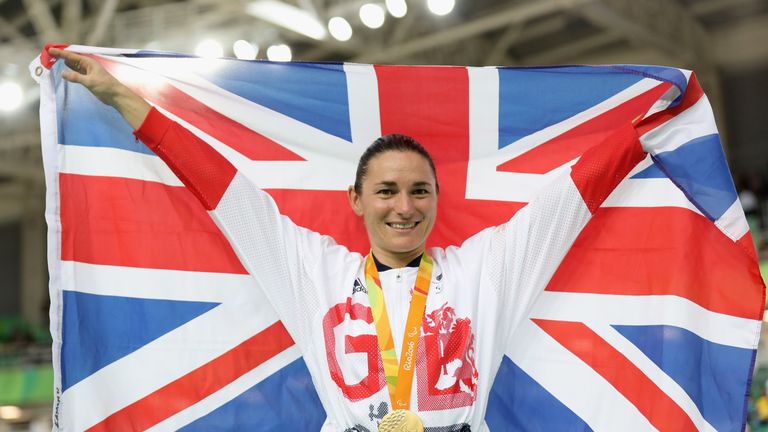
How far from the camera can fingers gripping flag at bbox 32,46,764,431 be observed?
250 cm

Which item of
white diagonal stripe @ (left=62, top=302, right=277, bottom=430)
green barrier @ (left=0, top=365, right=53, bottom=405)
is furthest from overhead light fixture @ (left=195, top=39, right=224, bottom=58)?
white diagonal stripe @ (left=62, top=302, right=277, bottom=430)

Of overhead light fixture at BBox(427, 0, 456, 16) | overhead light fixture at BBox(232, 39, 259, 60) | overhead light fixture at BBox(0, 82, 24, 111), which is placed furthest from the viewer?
overhead light fixture at BBox(232, 39, 259, 60)

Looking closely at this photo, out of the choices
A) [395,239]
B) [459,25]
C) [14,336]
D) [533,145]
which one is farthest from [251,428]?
[14,336]

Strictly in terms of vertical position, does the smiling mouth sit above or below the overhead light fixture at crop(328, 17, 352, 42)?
below

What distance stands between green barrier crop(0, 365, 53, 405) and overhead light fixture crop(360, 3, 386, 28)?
588cm

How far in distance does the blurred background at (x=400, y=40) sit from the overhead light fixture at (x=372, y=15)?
0.01m

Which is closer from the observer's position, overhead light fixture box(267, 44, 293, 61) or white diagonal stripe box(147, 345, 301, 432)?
white diagonal stripe box(147, 345, 301, 432)

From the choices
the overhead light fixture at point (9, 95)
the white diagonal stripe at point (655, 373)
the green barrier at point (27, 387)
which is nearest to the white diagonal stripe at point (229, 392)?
the white diagonal stripe at point (655, 373)

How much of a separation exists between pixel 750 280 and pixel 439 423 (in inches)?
46.3

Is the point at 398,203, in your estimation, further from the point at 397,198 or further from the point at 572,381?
the point at 572,381

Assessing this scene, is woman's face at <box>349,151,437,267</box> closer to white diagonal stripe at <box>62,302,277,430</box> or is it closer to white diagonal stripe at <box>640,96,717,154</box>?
white diagonal stripe at <box>62,302,277,430</box>

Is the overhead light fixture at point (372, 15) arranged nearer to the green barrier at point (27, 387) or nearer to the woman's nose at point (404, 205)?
the green barrier at point (27, 387)

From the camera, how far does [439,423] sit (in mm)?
A: 2004

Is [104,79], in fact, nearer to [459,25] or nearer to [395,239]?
[395,239]
